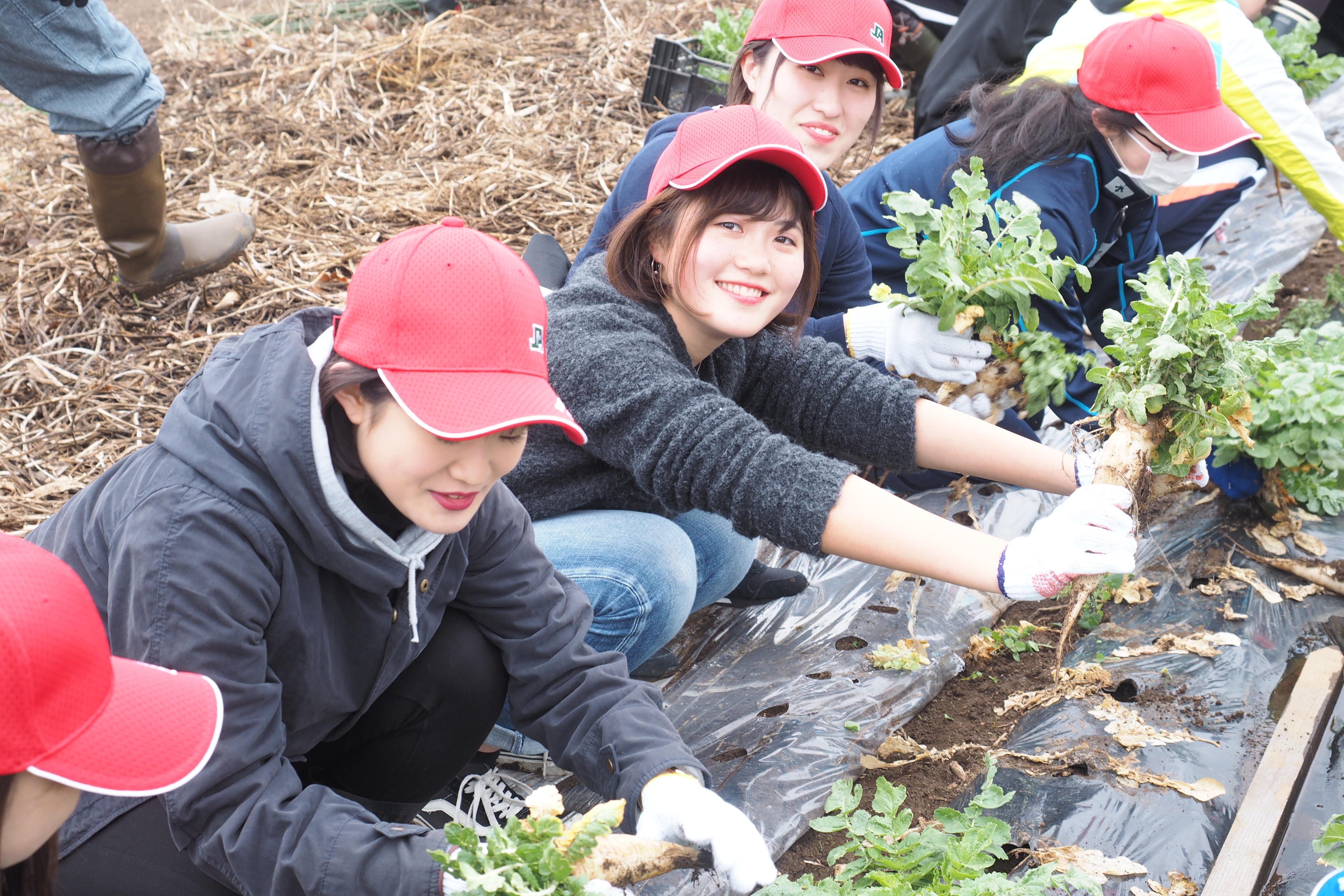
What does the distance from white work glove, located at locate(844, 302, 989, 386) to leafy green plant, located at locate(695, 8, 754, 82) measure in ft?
7.27

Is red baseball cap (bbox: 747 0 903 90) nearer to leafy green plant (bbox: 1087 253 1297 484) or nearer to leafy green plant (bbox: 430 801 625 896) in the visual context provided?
leafy green plant (bbox: 1087 253 1297 484)

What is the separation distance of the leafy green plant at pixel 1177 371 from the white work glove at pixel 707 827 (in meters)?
0.99

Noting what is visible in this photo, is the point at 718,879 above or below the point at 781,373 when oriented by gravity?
below

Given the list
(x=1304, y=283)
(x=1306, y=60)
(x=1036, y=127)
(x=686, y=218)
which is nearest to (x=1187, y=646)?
(x=1036, y=127)

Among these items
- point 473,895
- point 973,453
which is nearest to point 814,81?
point 973,453

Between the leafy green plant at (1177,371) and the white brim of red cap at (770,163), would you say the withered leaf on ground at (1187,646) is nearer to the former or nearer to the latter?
the leafy green plant at (1177,371)

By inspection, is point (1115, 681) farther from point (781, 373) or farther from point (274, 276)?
point (274, 276)

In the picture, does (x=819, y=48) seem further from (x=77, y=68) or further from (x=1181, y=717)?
(x=77, y=68)

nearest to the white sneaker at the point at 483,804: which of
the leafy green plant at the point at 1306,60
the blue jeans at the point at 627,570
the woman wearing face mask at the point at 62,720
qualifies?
the blue jeans at the point at 627,570

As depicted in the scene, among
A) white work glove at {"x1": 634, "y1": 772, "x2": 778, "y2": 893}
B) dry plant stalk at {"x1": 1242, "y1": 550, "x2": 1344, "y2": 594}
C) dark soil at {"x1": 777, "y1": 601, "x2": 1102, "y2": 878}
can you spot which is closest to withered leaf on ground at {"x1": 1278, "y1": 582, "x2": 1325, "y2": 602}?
dry plant stalk at {"x1": 1242, "y1": 550, "x2": 1344, "y2": 594}

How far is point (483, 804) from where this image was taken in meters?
1.92

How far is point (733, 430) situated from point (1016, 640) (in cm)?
104

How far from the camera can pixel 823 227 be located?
2473 millimetres

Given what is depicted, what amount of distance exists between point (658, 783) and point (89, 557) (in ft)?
2.74
